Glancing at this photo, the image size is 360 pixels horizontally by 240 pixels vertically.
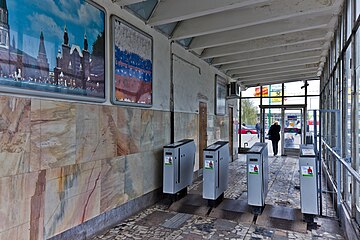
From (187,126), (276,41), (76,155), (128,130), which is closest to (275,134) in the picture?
(276,41)

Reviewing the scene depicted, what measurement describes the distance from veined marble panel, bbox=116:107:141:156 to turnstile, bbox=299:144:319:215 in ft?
7.77

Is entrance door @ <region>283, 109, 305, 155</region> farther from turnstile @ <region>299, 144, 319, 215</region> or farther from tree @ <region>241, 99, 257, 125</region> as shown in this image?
turnstile @ <region>299, 144, 319, 215</region>

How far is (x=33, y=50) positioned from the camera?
8.43ft

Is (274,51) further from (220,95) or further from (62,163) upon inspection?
(62,163)

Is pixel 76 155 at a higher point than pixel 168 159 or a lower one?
higher

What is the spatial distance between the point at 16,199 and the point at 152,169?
2356mm

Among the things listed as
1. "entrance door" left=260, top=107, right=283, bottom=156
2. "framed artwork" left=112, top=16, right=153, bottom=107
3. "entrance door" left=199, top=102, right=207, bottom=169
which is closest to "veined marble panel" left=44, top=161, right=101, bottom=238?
"framed artwork" left=112, top=16, right=153, bottom=107

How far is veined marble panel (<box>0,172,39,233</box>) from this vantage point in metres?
2.33

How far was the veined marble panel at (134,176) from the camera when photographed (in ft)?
12.9

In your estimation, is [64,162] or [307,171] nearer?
[64,162]

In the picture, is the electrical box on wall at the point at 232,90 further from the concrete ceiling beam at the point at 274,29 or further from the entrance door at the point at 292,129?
the concrete ceiling beam at the point at 274,29

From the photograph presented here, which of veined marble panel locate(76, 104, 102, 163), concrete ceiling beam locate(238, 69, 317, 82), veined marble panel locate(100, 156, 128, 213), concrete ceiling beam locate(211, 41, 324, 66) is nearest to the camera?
veined marble panel locate(76, 104, 102, 163)

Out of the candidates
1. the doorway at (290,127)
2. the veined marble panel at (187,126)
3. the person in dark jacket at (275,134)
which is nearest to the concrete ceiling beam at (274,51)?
the veined marble panel at (187,126)

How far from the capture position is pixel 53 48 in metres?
2.78
